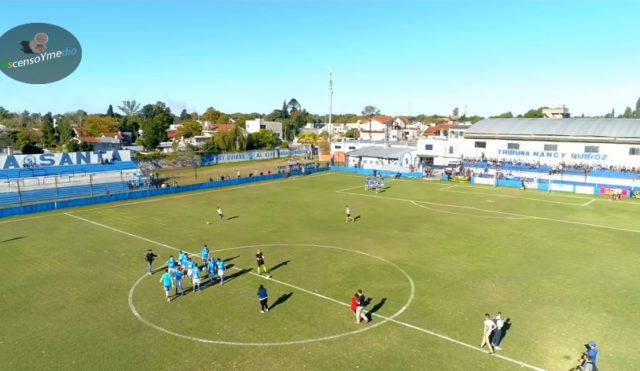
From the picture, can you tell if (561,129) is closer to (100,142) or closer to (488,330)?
(488,330)

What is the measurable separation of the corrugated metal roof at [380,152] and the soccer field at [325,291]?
34.9 m

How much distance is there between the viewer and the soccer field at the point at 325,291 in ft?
51.4

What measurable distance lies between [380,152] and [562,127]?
31.1m

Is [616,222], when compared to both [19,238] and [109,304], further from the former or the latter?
[19,238]

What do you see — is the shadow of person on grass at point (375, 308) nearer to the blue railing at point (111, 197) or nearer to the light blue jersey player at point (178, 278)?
the light blue jersey player at point (178, 278)

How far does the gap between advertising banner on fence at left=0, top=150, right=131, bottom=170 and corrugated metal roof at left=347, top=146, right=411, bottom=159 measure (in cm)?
4151

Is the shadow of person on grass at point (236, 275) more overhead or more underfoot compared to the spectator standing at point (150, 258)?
more underfoot

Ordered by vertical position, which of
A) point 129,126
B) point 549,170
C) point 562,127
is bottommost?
point 549,170

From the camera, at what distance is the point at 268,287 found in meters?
22.1

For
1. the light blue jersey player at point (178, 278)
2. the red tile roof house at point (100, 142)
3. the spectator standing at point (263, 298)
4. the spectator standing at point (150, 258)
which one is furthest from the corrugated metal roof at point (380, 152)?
the red tile roof house at point (100, 142)

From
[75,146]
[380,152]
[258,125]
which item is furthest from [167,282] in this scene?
[258,125]

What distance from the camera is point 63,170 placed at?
196ft

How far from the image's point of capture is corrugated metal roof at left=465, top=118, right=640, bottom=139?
213 feet

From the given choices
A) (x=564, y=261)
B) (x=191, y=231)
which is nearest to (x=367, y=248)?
(x=564, y=261)
